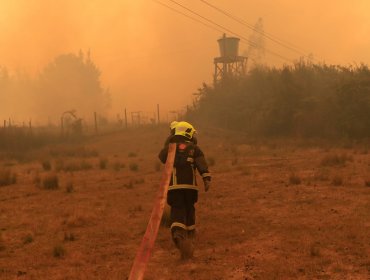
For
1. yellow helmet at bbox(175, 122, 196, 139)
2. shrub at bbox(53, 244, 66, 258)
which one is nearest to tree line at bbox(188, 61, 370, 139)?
yellow helmet at bbox(175, 122, 196, 139)

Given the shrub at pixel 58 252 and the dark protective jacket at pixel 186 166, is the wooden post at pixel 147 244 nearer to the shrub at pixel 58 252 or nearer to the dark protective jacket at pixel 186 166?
the dark protective jacket at pixel 186 166

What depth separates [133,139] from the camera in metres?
33.2

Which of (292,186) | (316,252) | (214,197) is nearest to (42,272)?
(316,252)

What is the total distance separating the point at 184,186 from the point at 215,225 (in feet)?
7.92

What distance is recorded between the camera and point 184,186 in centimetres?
621

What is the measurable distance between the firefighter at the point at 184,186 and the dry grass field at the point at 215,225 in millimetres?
350

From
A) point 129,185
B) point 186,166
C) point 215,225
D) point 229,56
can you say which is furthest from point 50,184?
point 229,56

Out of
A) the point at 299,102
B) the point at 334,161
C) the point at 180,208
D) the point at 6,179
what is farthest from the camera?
the point at 299,102

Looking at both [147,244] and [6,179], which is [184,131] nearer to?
[147,244]

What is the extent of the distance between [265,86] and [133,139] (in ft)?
37.1

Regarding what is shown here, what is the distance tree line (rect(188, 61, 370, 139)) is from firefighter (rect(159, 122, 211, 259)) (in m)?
22.0

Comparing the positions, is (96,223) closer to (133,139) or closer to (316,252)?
(316,252)

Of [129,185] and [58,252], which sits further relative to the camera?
[129,185]

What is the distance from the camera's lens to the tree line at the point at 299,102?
26.7 m
